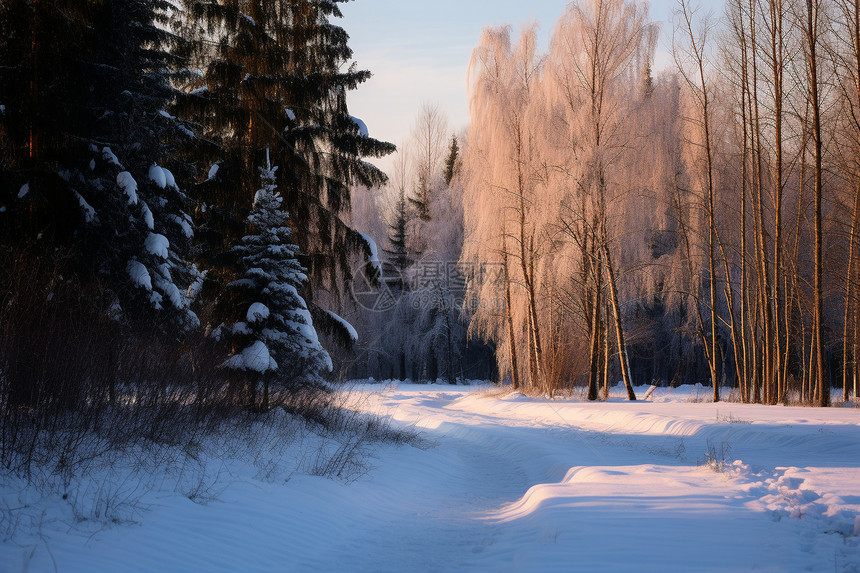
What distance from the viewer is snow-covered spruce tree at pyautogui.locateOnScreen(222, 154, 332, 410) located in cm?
1152

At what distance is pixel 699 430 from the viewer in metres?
11.6

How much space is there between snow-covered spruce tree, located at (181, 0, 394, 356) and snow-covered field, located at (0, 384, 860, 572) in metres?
5.89

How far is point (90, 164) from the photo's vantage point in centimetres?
974

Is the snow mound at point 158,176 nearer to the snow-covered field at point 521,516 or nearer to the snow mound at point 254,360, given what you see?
the snow mound at point 254,360

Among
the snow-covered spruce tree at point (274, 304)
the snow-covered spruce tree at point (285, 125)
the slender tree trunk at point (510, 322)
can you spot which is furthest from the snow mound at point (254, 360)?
the slender tree trunk at point (510, 322)

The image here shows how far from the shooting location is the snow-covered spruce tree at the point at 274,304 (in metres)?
11.5

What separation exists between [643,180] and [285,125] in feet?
42.1

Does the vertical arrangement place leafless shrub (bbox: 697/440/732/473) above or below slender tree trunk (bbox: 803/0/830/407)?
below

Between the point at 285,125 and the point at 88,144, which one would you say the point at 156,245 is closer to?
the point at 88,144

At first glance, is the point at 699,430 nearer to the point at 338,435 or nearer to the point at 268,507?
the point at 338,435

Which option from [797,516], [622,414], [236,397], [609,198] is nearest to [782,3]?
[609,198]

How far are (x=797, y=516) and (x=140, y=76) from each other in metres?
11.8

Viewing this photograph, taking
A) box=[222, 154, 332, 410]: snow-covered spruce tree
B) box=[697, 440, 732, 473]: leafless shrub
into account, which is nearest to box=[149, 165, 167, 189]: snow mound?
box=[222, 154, 332, 410]: snow-covered spruce tree

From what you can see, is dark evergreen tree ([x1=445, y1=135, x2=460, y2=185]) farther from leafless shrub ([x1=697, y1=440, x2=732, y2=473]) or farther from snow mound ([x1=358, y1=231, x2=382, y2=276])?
leafless shrub ([x1=697, y1=440, x2=732, y2=473])
